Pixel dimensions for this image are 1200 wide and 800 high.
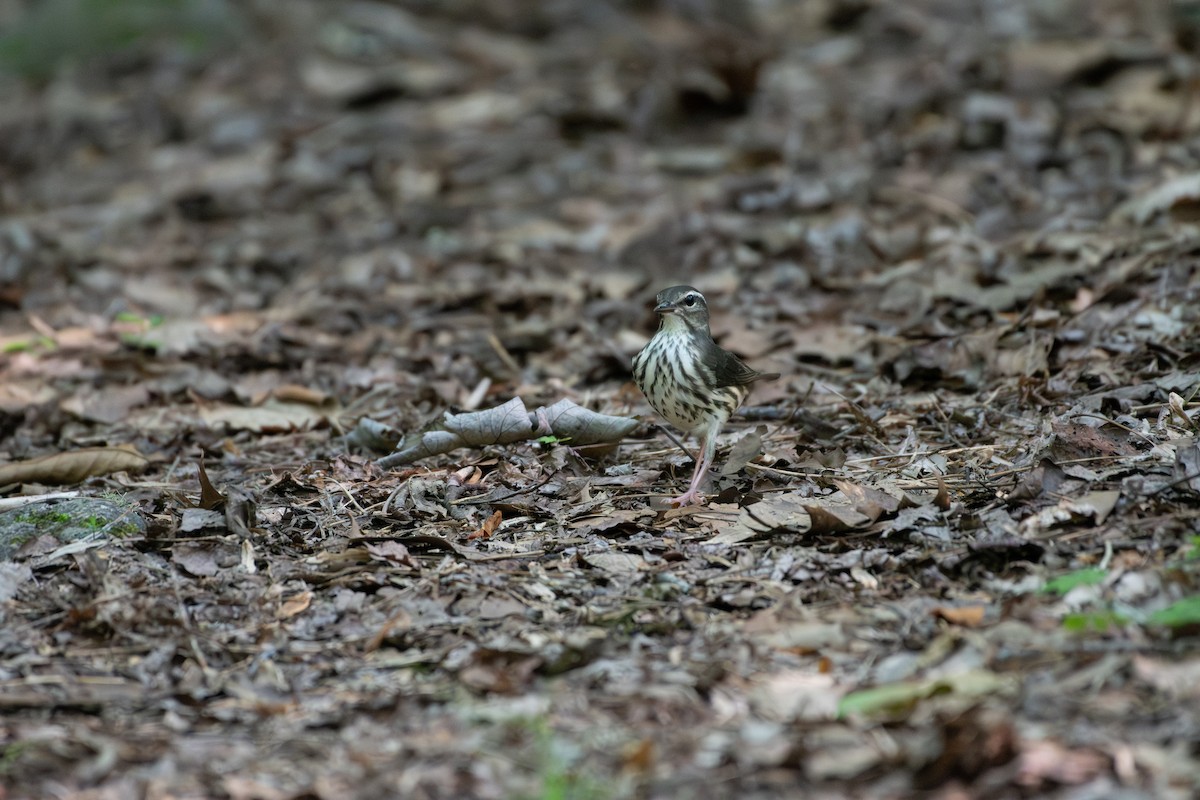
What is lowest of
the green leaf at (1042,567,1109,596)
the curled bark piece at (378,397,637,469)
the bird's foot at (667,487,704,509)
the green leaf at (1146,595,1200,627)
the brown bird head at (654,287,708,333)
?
the bird's foot at (667,487,704,509)

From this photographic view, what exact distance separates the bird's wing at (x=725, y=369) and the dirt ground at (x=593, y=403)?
1.25 feet

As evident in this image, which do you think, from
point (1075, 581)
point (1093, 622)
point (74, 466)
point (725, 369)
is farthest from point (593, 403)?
point (1093, 622)

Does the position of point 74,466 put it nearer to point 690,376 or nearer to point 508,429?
point 508,429

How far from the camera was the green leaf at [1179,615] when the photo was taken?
3.61 m

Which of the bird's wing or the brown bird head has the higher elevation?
Answer: the brown bird head

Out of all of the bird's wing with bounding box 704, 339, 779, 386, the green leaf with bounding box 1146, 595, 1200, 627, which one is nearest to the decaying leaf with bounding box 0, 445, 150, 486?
the bird's wing with bounding box 704, 339, 779, 386

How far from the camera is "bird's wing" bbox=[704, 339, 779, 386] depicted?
19.2 feet

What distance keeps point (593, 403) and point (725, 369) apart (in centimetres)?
125

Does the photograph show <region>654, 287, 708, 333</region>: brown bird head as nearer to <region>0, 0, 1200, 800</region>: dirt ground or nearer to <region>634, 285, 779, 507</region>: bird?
<region>634, 285, 779, 507</region>: bird

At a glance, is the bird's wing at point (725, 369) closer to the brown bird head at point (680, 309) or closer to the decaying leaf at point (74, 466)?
the brown bird head at point (680, 309)

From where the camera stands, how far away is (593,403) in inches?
276

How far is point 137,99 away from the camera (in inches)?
515

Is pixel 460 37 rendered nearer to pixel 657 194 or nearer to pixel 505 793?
pixel 657 194

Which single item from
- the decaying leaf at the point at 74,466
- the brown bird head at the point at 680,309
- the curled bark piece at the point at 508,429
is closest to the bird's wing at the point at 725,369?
the brown bird head at the point at 680,309
